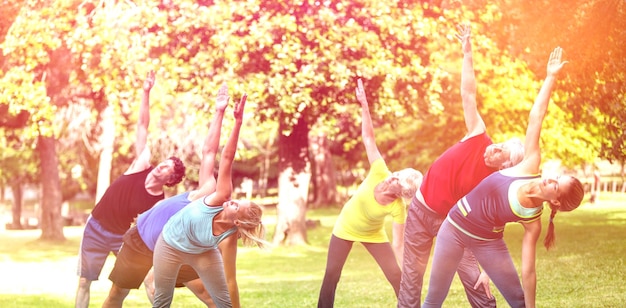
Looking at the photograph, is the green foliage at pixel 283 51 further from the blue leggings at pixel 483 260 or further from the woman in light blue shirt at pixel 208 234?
the woman in light blue shirt at pixel 208 234

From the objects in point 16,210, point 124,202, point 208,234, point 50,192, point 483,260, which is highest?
point 124,202

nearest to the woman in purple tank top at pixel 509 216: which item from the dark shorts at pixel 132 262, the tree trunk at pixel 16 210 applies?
the dark shorts at pixel 132 262

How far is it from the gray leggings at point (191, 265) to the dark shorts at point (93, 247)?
2.02 m

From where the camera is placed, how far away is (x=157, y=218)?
8469 mm

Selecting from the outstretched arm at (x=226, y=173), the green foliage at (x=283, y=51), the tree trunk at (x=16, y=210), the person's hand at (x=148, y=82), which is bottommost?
the tree trunk at (x=16, y=210)

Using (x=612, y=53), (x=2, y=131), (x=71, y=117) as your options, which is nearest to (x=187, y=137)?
(x=71, y=117)

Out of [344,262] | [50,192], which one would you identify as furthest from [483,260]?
[50,192]

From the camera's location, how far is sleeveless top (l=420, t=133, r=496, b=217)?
8.16m

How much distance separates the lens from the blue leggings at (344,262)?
30.5 feet

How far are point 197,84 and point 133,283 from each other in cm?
1470

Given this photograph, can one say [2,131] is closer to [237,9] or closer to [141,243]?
[237,9]

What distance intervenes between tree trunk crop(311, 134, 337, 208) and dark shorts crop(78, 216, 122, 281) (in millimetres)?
42683

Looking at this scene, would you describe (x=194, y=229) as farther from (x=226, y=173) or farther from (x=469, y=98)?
(x=469, y=98)

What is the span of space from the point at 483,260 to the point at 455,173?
0.97m
